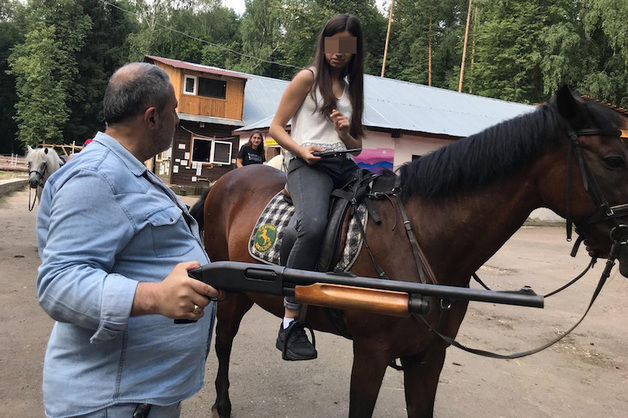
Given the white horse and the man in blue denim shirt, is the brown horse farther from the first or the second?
the white horse

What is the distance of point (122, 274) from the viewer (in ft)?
4.27

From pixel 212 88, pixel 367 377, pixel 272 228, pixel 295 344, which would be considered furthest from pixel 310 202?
pixel 212 88

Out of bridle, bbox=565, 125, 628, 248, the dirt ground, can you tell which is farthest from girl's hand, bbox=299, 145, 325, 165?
the dirt ground

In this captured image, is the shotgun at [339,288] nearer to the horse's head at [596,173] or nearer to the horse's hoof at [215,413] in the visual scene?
the horse's head at [596,173]

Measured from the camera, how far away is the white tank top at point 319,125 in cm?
280

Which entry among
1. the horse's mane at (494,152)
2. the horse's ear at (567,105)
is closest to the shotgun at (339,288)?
the horse's mane at (494,152)

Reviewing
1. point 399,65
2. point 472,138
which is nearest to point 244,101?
point 399,65

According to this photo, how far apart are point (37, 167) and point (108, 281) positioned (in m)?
8.62

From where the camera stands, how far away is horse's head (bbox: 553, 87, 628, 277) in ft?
7.02

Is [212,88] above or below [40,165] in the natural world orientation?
above

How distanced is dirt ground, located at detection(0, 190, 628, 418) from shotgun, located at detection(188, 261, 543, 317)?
8.23ft

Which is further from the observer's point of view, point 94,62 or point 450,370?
point 94,62

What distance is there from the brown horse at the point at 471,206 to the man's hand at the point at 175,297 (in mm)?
1412

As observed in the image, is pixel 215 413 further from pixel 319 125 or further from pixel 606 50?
pixel 606 50
